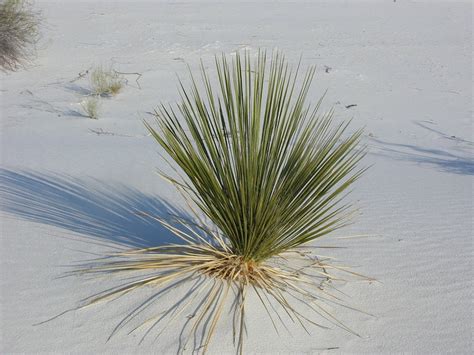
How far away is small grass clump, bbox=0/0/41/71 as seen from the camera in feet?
44.8

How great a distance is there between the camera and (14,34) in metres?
14.0

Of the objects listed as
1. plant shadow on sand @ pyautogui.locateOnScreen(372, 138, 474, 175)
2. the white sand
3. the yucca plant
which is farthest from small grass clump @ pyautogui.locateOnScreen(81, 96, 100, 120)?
the yucca plant

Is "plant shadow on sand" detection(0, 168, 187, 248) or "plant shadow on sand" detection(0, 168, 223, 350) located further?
"plant shadow on sand" detection(0, 168, 187, 248)

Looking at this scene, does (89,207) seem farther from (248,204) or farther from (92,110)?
(92,110)

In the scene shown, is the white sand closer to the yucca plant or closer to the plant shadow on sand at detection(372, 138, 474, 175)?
the plant shadow on sand at detection(372, 138, 474, 175)

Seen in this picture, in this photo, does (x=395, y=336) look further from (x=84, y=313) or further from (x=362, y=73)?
(x=362, y=73)

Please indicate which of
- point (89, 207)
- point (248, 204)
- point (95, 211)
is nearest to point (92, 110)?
point (89, 207)

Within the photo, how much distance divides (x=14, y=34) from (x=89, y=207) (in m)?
10.0

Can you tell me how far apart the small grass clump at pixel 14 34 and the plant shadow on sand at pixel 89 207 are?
321 inches

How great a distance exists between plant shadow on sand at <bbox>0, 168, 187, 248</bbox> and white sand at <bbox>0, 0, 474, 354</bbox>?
0.06ft

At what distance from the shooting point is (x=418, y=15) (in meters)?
21.5

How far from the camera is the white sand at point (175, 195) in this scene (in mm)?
3693

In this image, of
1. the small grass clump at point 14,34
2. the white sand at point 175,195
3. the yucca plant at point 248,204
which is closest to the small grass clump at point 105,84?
the white sand at point 175,195

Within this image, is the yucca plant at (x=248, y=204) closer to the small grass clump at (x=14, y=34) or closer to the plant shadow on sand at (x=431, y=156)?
the plant shadow on sand at (x=431, y=156)
